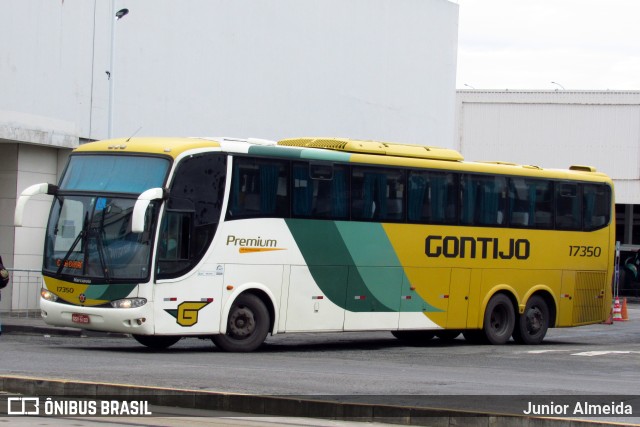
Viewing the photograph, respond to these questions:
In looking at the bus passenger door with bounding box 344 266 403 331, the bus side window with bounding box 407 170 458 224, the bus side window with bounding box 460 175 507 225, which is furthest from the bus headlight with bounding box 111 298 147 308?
the bus side window with bounding box 460 175 507 225

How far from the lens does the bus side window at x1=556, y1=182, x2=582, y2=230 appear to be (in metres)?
25.3

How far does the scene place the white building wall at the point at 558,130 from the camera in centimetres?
6438

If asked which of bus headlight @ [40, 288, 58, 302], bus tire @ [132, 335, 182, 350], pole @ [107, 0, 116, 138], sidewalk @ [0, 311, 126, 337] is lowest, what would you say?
sidewalk @ [0, 311, 126, 337]

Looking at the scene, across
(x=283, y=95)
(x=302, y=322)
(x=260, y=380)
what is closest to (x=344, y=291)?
(x=302, y=322)

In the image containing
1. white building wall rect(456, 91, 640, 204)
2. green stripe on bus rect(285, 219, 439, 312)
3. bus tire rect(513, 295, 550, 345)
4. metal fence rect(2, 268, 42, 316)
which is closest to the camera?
green stripe on bus rect(285, 219, 439, 312)

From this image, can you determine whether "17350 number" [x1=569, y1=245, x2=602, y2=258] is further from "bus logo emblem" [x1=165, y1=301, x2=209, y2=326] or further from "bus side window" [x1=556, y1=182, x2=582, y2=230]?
"bus logo emblem" [x1=165, y1=301, x2=209, y2=326]

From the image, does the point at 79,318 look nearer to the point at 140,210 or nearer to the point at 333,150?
the point at 140,210

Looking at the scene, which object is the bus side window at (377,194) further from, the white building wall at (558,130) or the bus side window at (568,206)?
the white building wall at (558,130)

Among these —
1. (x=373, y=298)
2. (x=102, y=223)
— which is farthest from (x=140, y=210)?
(x=373, y=298)

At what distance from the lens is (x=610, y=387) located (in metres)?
15.3

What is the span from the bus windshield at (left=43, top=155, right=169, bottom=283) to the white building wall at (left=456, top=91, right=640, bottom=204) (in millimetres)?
47183

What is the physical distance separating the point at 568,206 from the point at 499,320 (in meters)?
2.91

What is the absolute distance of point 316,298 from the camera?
21250 mm

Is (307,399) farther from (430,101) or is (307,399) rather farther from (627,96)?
(627,96)
